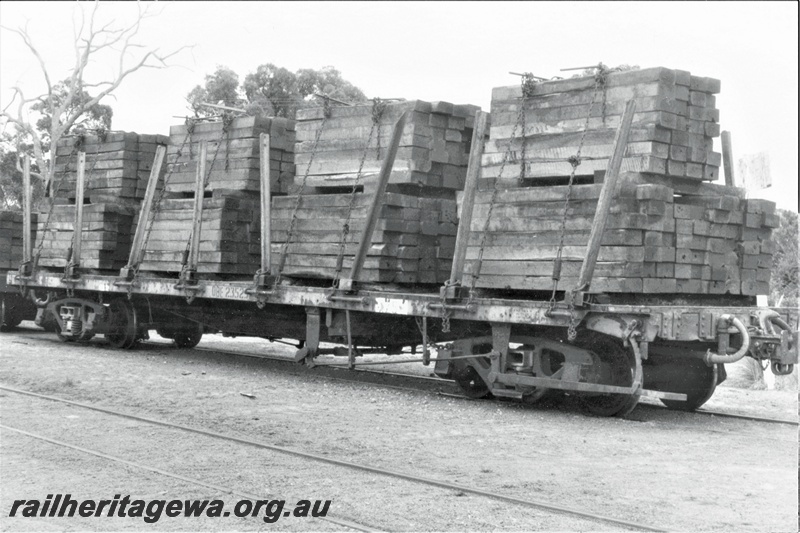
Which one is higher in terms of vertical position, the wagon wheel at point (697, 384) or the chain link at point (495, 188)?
the chain link at point (495, 188)

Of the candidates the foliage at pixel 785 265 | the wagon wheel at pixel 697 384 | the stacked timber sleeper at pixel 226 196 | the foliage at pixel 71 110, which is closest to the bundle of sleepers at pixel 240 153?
the stacked timber sleeper at pixel 226 196

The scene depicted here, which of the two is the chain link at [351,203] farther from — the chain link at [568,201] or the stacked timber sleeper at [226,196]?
the chain link at [568,201]

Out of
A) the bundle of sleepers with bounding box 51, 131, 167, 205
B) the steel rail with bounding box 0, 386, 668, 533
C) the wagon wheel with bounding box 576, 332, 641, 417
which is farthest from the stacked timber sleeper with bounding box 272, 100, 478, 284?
the bundle of sleepers with bounding box 51, 131, 167, 205

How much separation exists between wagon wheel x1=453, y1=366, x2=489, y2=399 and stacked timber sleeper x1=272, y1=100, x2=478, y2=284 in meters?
1.38

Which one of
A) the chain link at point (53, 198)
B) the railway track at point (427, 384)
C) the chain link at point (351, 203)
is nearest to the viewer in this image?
the railway track at point (427, 384)

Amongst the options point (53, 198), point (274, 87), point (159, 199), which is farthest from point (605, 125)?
point (274, 87)

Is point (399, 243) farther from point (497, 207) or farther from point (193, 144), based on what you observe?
point (193, 144)

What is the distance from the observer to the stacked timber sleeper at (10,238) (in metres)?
19.6

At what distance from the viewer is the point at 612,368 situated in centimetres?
973

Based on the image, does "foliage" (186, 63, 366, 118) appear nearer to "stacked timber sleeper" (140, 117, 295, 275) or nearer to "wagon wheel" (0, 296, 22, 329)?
"wagon wheel" (0, 296, 22, 329)

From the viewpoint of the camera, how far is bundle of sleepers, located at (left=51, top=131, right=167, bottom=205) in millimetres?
16297

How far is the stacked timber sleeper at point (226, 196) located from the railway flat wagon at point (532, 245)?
24cm

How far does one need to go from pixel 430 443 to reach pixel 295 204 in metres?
5.05

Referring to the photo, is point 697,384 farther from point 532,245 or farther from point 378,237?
point 378,237
